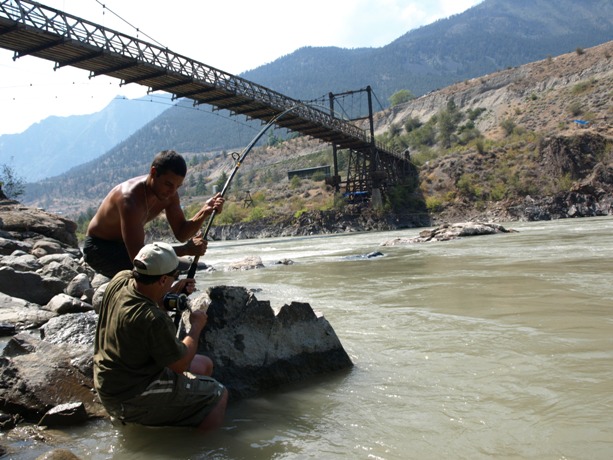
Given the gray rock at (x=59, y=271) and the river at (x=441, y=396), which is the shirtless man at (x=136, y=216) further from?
the gray rock at (x=59, y=271)

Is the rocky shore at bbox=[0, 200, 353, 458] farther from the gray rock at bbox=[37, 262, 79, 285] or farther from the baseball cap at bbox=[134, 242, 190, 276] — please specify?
the gray rock at bbox=[37, 262, 79, 285]

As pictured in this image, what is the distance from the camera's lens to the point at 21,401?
11.3 ft

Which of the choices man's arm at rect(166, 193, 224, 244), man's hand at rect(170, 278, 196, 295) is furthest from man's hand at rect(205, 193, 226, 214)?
man's hand at rect(170, 278, 196, 295)

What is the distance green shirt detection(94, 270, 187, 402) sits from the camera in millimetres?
2678

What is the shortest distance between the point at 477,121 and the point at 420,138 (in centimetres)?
1181

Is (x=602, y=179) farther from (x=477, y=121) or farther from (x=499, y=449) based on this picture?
(x=477, y=121)

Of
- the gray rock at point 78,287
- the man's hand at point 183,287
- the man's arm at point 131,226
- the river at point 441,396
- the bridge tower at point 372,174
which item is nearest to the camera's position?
the river at point 441,396

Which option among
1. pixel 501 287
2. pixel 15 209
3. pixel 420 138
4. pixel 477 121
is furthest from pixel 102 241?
pixel 477 121

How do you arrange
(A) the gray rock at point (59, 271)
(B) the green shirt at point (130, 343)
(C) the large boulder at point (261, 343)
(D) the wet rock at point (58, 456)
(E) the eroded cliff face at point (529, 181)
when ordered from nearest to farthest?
(D) the wet rock at point (58, 456)
(B) the green shirt at point (130, 343)
(C) the large boulder at point (261, 343)
(A) the gray rock at point (59, 271)
(E) the eroded cliff face at point (529, 181)

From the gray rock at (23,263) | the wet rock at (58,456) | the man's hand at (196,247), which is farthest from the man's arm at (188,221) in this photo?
the gray rock at (23,263)

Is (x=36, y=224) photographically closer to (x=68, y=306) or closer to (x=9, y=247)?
(x=9, y=247)

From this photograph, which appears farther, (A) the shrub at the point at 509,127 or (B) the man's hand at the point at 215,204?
(A) the shrub at the point at 509,127

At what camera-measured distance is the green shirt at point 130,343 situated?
268 centimetres

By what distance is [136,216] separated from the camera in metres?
3.46
